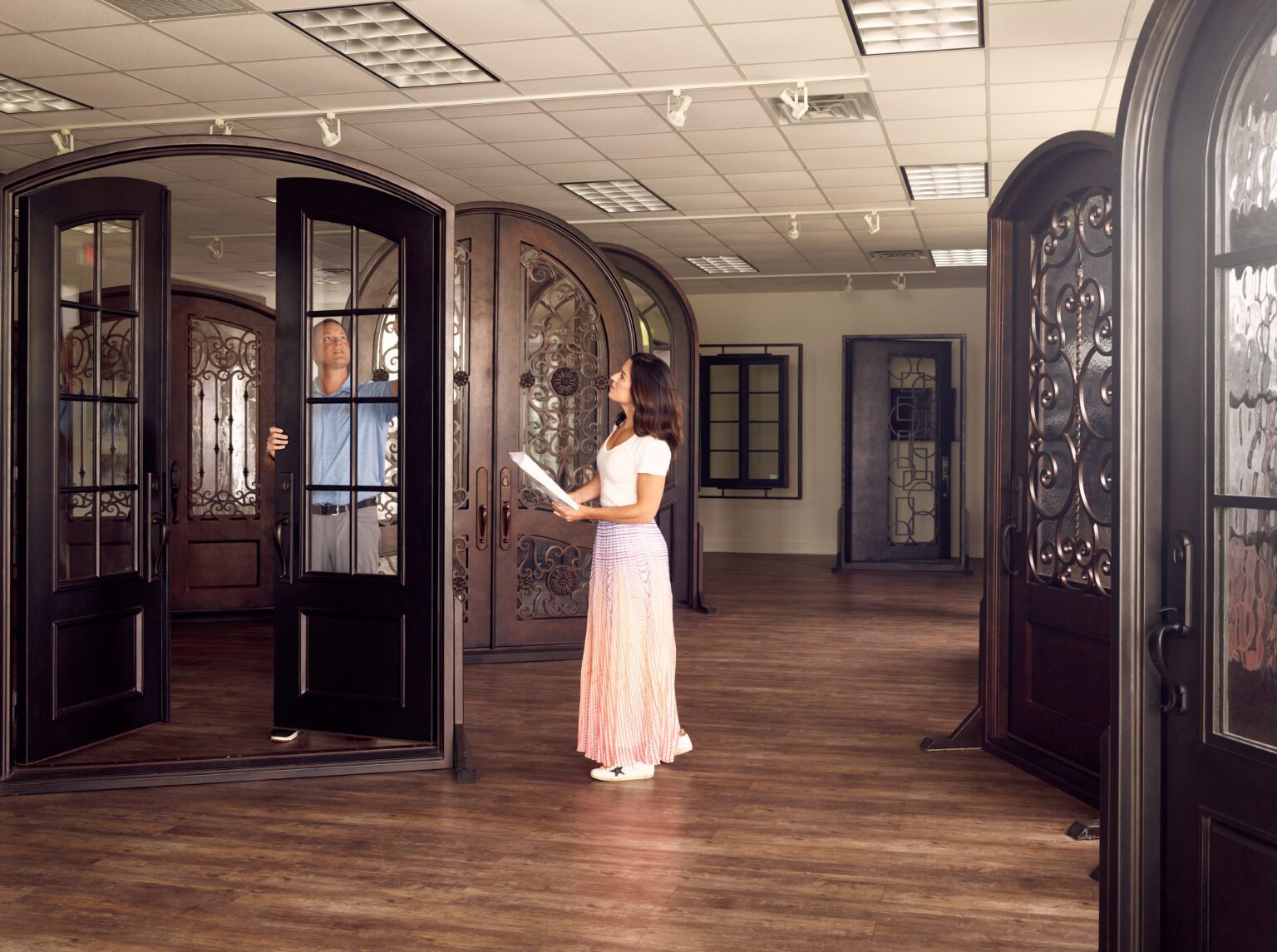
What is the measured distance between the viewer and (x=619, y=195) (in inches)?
359

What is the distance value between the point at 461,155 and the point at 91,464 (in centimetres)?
389

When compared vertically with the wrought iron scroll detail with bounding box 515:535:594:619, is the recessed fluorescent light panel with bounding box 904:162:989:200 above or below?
above

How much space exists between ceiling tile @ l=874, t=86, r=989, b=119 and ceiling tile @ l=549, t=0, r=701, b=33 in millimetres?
1542

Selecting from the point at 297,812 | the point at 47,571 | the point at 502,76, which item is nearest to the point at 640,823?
the point at 297,812

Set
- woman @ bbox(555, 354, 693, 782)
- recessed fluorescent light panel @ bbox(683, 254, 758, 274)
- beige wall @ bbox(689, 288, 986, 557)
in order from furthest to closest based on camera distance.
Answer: beige wall @ bbox(689, 288, 986, 557) → recessed fluorescent light panel @ bbox(683, 254, 758, 274) → woman @ bbox(555, 354, 693, 782)

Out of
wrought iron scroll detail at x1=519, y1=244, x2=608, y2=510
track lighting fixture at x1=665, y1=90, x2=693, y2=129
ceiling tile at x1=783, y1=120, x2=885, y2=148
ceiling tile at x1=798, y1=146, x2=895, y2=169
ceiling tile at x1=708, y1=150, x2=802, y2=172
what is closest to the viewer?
track lighting fixture at x1=665, y1=90, x2=693, y2=129

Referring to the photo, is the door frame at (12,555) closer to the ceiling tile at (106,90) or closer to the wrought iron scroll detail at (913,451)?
the ceiling tile at (106,90)

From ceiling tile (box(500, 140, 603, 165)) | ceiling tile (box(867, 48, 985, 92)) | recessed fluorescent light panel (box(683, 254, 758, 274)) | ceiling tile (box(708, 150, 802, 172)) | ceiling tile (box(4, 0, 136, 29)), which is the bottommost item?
ceiling tile (box(867, 48, 985, 92))

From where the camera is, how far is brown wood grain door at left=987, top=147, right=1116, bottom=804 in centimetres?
407

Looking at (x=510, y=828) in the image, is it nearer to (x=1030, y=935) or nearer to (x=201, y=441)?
(x=1030, y=935)

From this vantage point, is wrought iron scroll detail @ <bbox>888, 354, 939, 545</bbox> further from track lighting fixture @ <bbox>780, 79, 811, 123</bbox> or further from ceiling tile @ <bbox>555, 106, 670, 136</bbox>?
track lighting fixture @ <bbox>780, 79, 811, 123</bbox>

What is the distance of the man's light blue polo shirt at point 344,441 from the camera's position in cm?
467

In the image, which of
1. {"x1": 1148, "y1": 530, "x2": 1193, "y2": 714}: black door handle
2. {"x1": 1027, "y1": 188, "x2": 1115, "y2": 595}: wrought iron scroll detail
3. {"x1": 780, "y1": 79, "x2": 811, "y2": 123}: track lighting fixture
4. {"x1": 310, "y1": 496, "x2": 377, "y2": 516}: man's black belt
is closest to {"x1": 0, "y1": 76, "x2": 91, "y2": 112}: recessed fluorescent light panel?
{"x1": 310, "y1": 496, "x2": 377, "y2": 516}: man's black belt

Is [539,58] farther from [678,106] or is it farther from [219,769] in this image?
[219,769]
